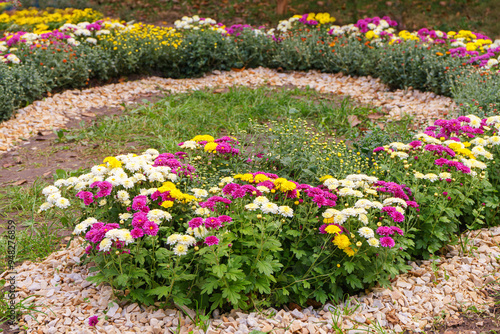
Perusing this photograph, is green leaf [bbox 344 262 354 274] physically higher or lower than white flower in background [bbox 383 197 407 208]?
lower

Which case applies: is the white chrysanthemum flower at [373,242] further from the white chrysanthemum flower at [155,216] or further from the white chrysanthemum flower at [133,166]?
the white chrysanthemum flower at [133,166]

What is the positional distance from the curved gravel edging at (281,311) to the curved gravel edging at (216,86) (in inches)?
103

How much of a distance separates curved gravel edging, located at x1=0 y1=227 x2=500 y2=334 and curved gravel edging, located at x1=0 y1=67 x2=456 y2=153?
2.62 meters

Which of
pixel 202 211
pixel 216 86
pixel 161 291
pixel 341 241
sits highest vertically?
pixel 202 211

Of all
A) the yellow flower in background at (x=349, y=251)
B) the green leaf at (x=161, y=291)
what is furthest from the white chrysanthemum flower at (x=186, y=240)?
→ the yellow flower in background at (x=349, y=251)

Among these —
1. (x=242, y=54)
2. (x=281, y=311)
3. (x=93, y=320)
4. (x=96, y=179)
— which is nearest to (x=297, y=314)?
(x=281, y=311)

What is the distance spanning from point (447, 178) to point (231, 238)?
5.37ft

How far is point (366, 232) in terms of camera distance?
2.48 metres

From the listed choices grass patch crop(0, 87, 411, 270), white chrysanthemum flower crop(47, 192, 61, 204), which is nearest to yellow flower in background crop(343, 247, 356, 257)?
white chrysanthemum flower crop(47, 192, 61, 204)

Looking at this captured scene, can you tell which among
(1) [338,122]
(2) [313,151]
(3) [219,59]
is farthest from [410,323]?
(3) [219,59]

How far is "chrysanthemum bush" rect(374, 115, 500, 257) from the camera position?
3031 mm

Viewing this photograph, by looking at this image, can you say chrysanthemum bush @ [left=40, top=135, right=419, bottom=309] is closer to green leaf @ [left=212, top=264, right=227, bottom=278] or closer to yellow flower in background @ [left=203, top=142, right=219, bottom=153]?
green leaf @ [left=212, top=264, right=227, bottom=278]

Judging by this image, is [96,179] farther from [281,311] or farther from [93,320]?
[281,311]

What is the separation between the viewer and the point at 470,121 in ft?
12.3
